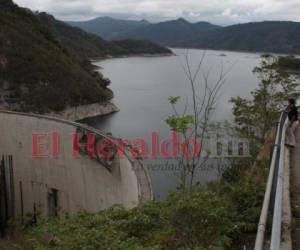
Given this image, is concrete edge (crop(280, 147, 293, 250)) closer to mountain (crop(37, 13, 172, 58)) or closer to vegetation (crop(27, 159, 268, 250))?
vegetation (crop(27, 159, 268, 250))

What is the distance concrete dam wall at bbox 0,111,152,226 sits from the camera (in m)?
16.1

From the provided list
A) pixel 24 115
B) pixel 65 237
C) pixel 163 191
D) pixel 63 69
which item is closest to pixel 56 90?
pixel 63 69

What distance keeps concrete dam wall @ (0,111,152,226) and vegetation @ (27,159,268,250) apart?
883 cm

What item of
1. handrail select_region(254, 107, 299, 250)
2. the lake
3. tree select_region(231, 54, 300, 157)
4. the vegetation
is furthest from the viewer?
the lake

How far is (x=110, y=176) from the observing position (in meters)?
15.9

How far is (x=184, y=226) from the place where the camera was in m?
4.90

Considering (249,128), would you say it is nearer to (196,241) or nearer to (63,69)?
(196,241)

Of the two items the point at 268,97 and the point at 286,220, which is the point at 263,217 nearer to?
the point at 286,220

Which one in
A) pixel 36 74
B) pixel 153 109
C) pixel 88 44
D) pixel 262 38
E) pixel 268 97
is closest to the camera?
pixel 268 97

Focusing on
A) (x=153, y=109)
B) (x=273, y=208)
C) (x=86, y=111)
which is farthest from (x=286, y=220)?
(x=86, y=111)

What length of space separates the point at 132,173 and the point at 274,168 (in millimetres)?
9705

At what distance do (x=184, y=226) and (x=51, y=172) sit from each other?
1584cm

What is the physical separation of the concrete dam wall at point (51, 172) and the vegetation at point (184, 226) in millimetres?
8827

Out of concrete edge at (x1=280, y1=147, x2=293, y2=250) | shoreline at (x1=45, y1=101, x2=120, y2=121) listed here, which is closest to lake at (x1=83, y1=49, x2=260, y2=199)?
shoreline at (x1=45, y1=101, x2=120, y2=121)
